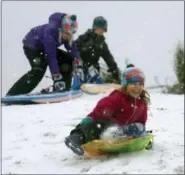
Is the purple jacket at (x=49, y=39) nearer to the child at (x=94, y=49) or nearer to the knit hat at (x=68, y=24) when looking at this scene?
the knit hat at (x=68, y=24)

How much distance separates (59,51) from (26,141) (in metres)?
3.38

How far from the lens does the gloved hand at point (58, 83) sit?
8612 millimetres

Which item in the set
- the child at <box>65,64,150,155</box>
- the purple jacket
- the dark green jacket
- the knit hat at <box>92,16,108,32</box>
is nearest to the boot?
the child at <box>65,64,150,155</box>

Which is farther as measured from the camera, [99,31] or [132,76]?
[99,31]

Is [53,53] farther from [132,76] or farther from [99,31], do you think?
[132,76]

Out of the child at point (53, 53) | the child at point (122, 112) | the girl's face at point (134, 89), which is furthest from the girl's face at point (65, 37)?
the girl's face at point (134, 89)

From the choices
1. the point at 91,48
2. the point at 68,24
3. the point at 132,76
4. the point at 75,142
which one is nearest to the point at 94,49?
the point at 91,48

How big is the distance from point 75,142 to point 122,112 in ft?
1.67

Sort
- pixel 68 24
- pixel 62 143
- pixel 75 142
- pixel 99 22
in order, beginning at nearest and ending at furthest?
pixel 75 142
pixel 62 143
pixel 68 24
pixel 99 22

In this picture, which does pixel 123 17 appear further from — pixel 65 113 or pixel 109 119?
pixel 109 119

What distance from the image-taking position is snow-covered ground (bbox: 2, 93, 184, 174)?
4355mm

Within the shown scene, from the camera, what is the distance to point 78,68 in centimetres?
916

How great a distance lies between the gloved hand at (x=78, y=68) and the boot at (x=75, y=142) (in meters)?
4.21

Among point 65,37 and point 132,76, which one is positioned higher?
point 65,37
